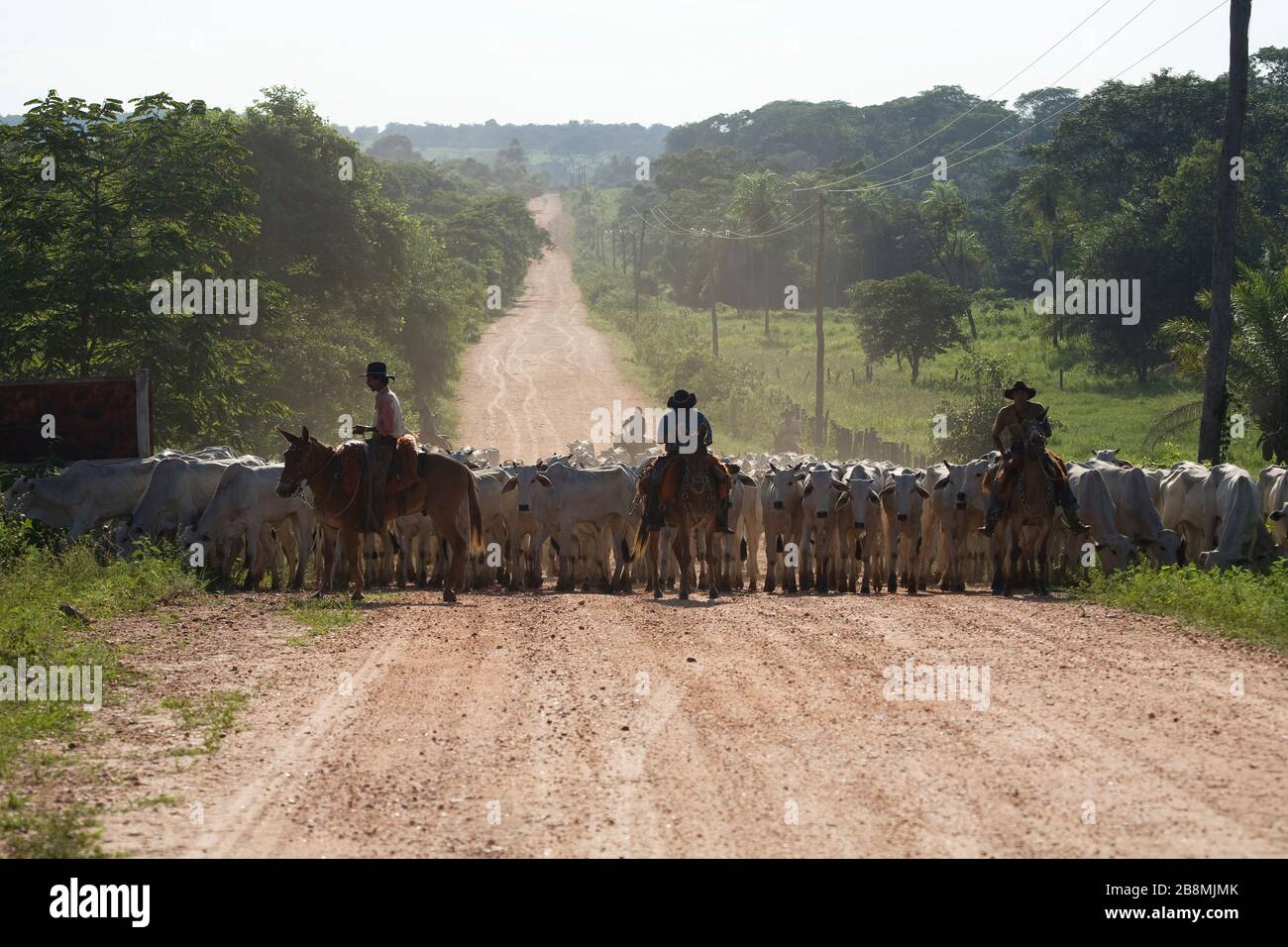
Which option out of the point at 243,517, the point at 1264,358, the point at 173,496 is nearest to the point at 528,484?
the point at 243,517

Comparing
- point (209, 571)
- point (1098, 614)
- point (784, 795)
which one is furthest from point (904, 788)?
point (209, 571)

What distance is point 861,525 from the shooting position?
17484 millimetres

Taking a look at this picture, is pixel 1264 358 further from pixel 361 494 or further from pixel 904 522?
pixel 361 494

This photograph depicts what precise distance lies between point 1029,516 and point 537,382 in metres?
36.4

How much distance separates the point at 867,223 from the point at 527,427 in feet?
142

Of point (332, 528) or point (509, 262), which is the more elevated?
point (509, 262)

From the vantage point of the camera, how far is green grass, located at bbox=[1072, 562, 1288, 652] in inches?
494

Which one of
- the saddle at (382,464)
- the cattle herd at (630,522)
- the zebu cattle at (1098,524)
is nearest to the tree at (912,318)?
the cattle herd at (630,522)

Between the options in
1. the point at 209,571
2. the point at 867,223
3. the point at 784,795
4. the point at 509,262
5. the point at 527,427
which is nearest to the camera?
the point at 784,795

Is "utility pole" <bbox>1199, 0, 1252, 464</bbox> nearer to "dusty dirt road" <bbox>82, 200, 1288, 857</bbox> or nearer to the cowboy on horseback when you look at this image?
the cowboy on horseback

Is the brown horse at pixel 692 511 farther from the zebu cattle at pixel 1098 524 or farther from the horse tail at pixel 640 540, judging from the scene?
the zebu cattle at pixel 1098 524

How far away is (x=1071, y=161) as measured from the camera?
63625mm

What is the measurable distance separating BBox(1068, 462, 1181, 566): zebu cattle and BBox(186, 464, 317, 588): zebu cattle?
415 inches
